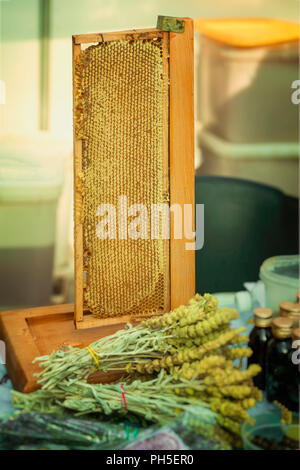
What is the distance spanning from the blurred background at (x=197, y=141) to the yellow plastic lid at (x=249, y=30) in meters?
0.02

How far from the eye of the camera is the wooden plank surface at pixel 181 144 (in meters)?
0.92

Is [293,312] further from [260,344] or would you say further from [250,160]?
[250,160]

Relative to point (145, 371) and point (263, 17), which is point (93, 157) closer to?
point (145, 371)

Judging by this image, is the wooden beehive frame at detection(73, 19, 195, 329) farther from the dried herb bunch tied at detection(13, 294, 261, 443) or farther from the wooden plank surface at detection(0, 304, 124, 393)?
the dried herb bunch tied at detection(13, 294, 261, 443)

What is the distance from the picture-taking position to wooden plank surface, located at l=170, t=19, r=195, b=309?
36.0 inches

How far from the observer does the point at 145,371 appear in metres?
0.71

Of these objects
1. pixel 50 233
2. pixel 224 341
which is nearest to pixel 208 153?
pixel 50 233

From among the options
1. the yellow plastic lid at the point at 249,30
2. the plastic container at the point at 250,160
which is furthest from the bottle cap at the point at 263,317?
the yellow plastic lid at the point at 249,30

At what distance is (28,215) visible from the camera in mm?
1549
